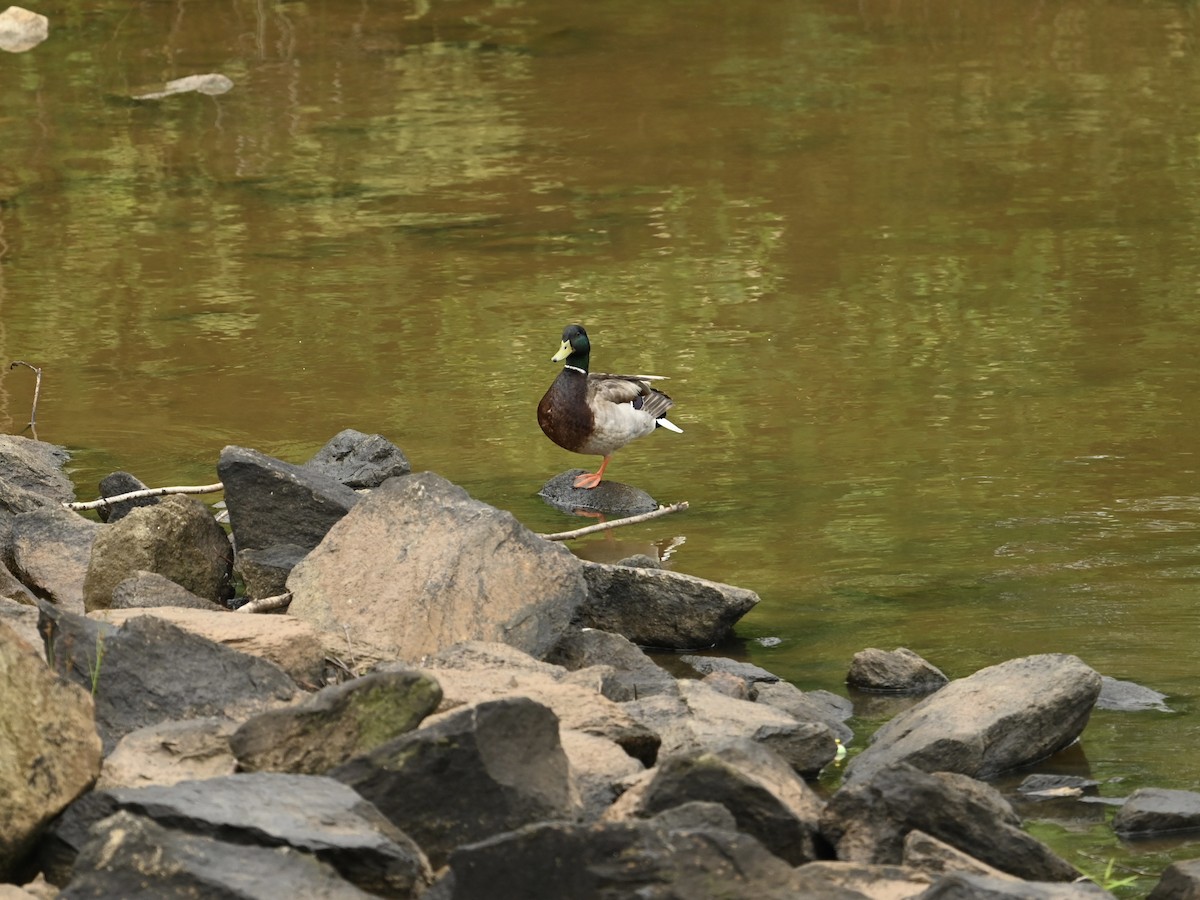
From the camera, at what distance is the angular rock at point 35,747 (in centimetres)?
467

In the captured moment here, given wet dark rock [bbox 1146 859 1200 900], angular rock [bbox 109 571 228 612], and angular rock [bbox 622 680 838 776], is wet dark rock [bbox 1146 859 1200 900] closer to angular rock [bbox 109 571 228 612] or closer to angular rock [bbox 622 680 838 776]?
angular rock [bbox 622 680 838 776]

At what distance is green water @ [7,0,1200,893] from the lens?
27.9ft

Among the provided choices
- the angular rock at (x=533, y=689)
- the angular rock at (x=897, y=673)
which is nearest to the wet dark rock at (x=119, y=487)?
the angular rock at (x=533, y=689)

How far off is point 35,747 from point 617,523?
11.9ft

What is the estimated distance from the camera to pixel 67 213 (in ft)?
51.2

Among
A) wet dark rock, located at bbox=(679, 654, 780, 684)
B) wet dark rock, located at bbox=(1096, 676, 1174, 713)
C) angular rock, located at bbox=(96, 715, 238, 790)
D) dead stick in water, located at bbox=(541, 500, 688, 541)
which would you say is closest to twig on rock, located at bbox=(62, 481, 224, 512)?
dead stick in water, located at bbox=(541, 500, 688, 541)

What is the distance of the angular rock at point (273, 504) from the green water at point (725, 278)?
1.62 metres

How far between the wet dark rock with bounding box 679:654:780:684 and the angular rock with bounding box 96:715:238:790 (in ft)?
7.17

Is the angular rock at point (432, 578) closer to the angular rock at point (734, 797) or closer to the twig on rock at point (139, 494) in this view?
the twig on rock at point (139, 494)

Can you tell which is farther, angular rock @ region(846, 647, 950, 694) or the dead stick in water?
the dead stick in water

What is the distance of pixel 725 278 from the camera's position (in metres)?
13.3

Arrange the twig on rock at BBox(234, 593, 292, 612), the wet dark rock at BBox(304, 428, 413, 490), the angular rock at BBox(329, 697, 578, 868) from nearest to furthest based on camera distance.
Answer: the angular rock at BBox(329, 697, 578, 868)
the twig on rock at BBox(234, 593, 292, 612)
the wet dark rock at BBox(304, 428, 413, 490)

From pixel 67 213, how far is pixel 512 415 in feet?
20.4

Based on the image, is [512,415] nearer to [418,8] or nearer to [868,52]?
[868,52]
